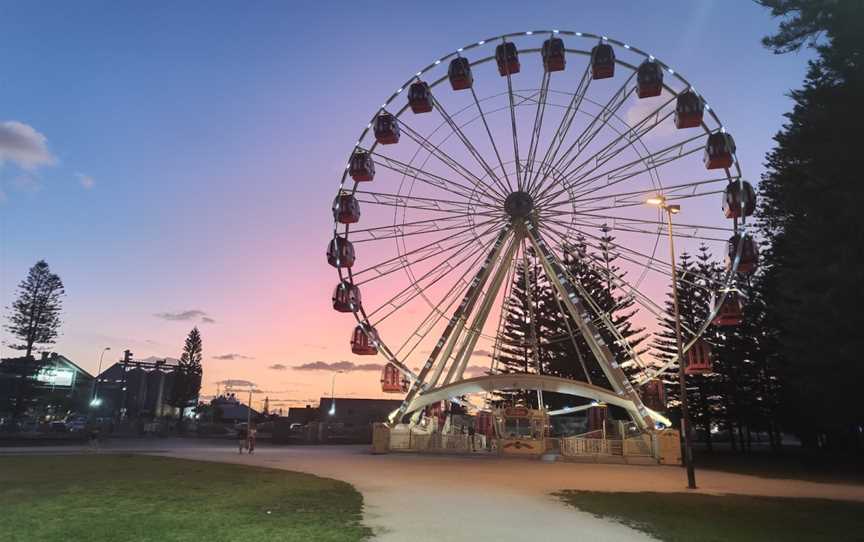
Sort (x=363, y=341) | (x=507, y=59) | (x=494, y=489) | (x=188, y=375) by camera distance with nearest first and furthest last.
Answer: (x=494, y=489)
(x=507, y=59)
(x=363, y=341)
(x=188, y=375)

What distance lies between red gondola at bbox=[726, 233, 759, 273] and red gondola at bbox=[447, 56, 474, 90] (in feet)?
42.4

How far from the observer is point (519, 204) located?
84.3 feet

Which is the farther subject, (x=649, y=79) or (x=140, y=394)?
(x=140, y=394)

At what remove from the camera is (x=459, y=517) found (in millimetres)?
10219

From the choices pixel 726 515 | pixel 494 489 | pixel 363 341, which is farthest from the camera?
pixel 363 341

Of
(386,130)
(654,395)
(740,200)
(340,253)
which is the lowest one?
(654,395)

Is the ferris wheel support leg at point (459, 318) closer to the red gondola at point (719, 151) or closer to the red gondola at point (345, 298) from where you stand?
the red gondola at point (345, 298)

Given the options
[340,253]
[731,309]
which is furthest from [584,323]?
[340,253]

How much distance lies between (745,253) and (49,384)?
89.1 meters

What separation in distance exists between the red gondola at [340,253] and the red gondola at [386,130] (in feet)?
16.3

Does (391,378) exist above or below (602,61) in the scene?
below

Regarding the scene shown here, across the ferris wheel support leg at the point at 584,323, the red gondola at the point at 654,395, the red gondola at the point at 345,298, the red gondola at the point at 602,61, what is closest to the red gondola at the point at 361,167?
the red gondola at the point at 345,298

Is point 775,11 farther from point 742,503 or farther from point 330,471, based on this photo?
point 330,471

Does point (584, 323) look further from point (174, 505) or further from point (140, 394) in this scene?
point (140, 394)
